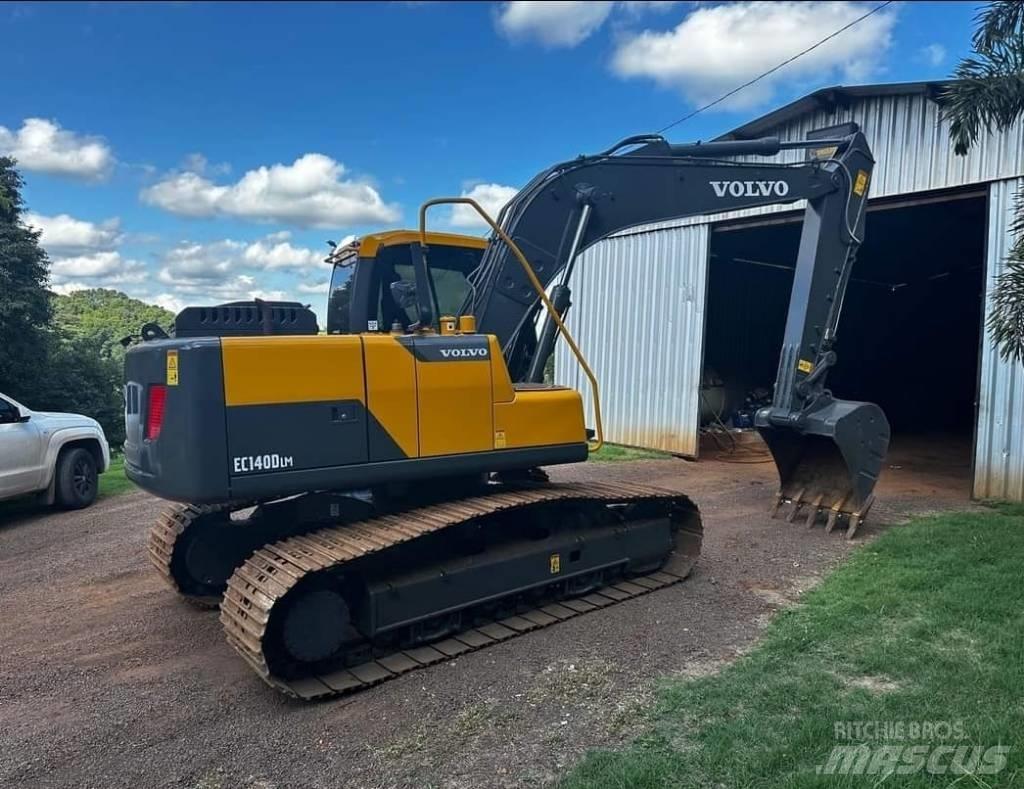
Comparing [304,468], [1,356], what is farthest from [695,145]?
[1,356]

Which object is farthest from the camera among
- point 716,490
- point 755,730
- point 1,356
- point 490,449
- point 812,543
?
point 1,356

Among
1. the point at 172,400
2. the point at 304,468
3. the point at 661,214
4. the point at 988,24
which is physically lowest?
the point at 304,468

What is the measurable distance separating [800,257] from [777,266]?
9253 millimetres

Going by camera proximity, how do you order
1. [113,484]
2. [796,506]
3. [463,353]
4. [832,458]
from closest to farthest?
[463,353] < [832,458] < [796,506] < [113,484]

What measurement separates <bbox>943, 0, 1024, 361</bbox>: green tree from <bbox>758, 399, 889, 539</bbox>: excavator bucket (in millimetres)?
1345

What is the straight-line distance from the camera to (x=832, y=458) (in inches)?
316

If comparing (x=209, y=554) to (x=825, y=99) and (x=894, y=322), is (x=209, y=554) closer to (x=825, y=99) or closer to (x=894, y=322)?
(x=825, y=99)

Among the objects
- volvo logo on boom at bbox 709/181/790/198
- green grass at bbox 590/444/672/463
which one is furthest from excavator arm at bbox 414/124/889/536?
green grass at bbox 590/444/672/463

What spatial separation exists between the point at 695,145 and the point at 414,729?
5521 mm

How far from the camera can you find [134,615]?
5645 millimetres

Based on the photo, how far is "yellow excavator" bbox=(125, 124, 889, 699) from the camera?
4.37 metres

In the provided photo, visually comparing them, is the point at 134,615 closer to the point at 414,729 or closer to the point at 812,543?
the point at 414,729

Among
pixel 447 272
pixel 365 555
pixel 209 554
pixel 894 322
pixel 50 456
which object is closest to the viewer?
pixel 365 555

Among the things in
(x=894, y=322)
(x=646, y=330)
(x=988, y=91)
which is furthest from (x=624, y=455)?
(x=894, y=322)
